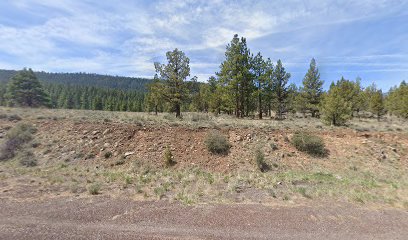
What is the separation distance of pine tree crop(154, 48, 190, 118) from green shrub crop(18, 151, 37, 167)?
14537 millimetres

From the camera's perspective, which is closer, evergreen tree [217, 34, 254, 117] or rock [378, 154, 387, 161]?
rock [378, 154, 387, 161]

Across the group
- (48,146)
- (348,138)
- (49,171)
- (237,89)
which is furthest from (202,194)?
(237,89)

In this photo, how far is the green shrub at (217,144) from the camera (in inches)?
A: 720

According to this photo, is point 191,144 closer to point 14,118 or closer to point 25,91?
point 14,118

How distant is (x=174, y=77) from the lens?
93.0ft

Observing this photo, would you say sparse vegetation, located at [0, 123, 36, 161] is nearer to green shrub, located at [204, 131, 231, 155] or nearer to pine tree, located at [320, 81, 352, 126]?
green shrub, located at [204, 131, 231, 155]

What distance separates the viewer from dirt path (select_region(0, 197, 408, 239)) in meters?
6.80

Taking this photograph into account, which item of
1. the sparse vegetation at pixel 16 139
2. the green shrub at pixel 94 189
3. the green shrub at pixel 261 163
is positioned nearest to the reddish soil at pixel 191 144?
the green shrub at pixel 261 163

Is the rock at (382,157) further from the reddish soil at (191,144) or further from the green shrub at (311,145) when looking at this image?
the green shrub at (311,145)

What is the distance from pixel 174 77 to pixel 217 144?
12868 mm

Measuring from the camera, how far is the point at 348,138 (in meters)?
20.3

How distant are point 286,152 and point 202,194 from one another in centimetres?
1007

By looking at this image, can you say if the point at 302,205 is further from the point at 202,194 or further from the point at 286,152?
the point at 286,152

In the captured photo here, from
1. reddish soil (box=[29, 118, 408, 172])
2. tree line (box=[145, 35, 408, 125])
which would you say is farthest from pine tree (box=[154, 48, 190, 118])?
reddish soil (box=[29, 118, 408, 172])
